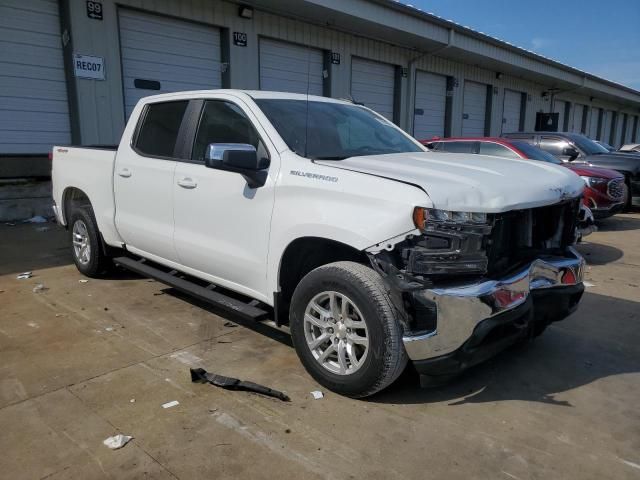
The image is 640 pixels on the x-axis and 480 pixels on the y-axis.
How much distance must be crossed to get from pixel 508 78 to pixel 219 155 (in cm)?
2278

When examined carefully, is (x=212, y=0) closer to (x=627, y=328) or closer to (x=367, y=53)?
(x=367, y=53)

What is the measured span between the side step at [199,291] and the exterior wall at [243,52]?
5.97m

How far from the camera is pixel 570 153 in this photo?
10430mm

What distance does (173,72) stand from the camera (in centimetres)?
1134

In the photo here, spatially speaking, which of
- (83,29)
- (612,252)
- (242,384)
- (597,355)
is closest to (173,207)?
(242,384)

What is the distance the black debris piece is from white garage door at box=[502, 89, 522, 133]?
75.3ft

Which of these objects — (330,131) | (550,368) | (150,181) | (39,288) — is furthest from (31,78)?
(550,368)

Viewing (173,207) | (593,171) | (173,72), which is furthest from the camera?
(173,72)

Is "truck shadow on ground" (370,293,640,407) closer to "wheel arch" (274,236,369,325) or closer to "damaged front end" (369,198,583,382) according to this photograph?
"damaged front end" (369,198,583,382)

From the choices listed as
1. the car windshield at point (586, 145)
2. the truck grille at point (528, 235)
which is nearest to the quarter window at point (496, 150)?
the car windshield at point (586, 145)

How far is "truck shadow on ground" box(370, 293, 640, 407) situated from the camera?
3.30 meters

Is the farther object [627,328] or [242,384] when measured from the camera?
[627,328]

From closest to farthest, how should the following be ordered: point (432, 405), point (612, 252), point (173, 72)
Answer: point (432, 405) → point (612, 252) → point (173, 72)

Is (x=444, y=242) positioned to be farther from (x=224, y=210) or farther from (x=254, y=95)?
(x=254, y=95)
